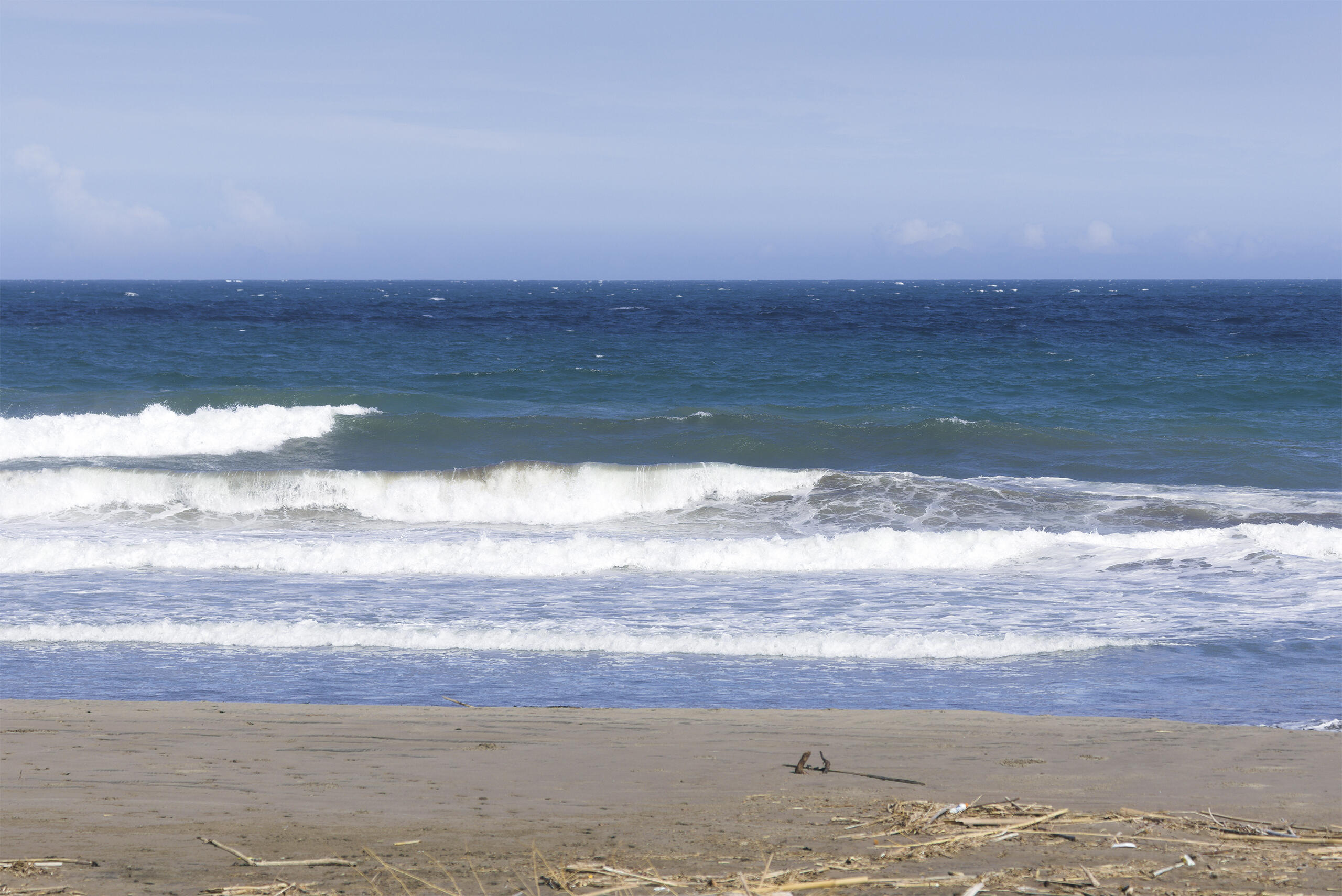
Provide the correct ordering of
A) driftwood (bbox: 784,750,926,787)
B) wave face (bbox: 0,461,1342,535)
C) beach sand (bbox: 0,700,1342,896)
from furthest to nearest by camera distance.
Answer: wave face (bbox: 0,461,1342,535), driftwood (bbox: 784,750,926,787), beach sand (bbox: 0,700,1342,896)

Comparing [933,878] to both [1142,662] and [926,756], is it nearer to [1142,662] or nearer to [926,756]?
[926,756]

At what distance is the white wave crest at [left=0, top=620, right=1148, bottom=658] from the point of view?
7750 millimetres

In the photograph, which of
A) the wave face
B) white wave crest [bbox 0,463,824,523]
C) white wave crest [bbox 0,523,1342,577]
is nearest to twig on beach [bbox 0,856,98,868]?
white wave crest [bbox 0,523,1342,577]

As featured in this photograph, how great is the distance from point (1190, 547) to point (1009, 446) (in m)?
8.35

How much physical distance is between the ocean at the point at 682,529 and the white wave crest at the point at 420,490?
0.19 ft

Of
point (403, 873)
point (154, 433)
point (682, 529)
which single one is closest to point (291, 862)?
point (403, 873)

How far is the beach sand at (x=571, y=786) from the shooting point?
3666 mm

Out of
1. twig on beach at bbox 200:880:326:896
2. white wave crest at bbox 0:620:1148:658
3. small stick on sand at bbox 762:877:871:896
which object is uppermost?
small stick on sand at bbox 762:877:871:896

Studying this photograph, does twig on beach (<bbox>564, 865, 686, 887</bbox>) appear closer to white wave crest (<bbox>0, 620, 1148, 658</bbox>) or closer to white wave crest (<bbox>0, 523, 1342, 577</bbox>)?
white wave crest (<bbox>0, 620, 1148, 658</bbox>)

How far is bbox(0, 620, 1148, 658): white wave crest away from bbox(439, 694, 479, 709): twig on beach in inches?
48.1

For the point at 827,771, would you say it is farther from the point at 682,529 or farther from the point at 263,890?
the point at 682,529

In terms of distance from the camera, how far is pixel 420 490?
15.8 metres

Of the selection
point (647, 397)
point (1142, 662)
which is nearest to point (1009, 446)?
point (647, 397)

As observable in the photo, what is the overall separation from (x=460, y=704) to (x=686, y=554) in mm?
4997
